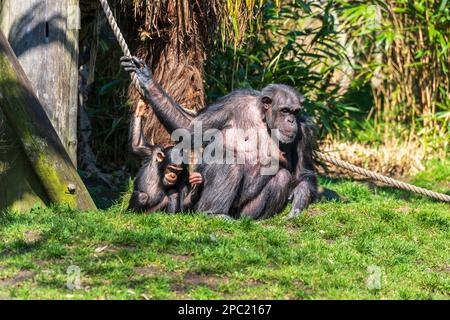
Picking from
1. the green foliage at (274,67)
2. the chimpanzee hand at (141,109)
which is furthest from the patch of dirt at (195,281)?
the green foliage at (274,67)

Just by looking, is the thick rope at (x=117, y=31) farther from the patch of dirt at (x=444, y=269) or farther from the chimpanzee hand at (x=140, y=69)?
the patch of dirt at (x=444, y=269)

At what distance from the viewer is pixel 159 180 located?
8.02 metres

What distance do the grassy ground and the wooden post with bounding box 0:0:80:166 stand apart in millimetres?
1075

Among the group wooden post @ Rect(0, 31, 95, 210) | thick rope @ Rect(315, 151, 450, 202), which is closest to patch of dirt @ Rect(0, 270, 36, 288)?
wooden post @ Rect(0, 31, 95, 210)

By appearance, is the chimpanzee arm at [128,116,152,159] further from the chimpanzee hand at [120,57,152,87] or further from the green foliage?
the green foliage

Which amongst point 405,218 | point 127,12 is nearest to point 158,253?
point 405,218

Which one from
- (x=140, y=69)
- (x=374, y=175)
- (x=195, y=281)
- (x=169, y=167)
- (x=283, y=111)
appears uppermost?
(x=140, y=69)

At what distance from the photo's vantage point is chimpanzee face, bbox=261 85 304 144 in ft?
26.4

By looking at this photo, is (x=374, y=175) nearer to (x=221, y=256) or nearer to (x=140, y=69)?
(x=140, y=69)

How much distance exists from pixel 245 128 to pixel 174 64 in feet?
3.59

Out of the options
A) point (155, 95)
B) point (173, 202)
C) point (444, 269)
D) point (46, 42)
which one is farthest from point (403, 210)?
point (46, 42)

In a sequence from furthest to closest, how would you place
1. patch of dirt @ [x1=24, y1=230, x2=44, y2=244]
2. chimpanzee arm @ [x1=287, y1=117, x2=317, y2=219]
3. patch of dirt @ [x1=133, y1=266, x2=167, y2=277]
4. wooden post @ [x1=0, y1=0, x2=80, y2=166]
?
chimpanzee arm @ [x1=287, y1=117, x2=317, y2=219] → wooden post @ [x1=0, y1=0, x2=80, y2=166] → patch of dirt @ [x1=24, y1=230, x2=44, y2=244] → patch of dirt @ [x1=133, y1=266, x2=167, y2=277]

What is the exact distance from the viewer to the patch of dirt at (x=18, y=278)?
17.9 ft
